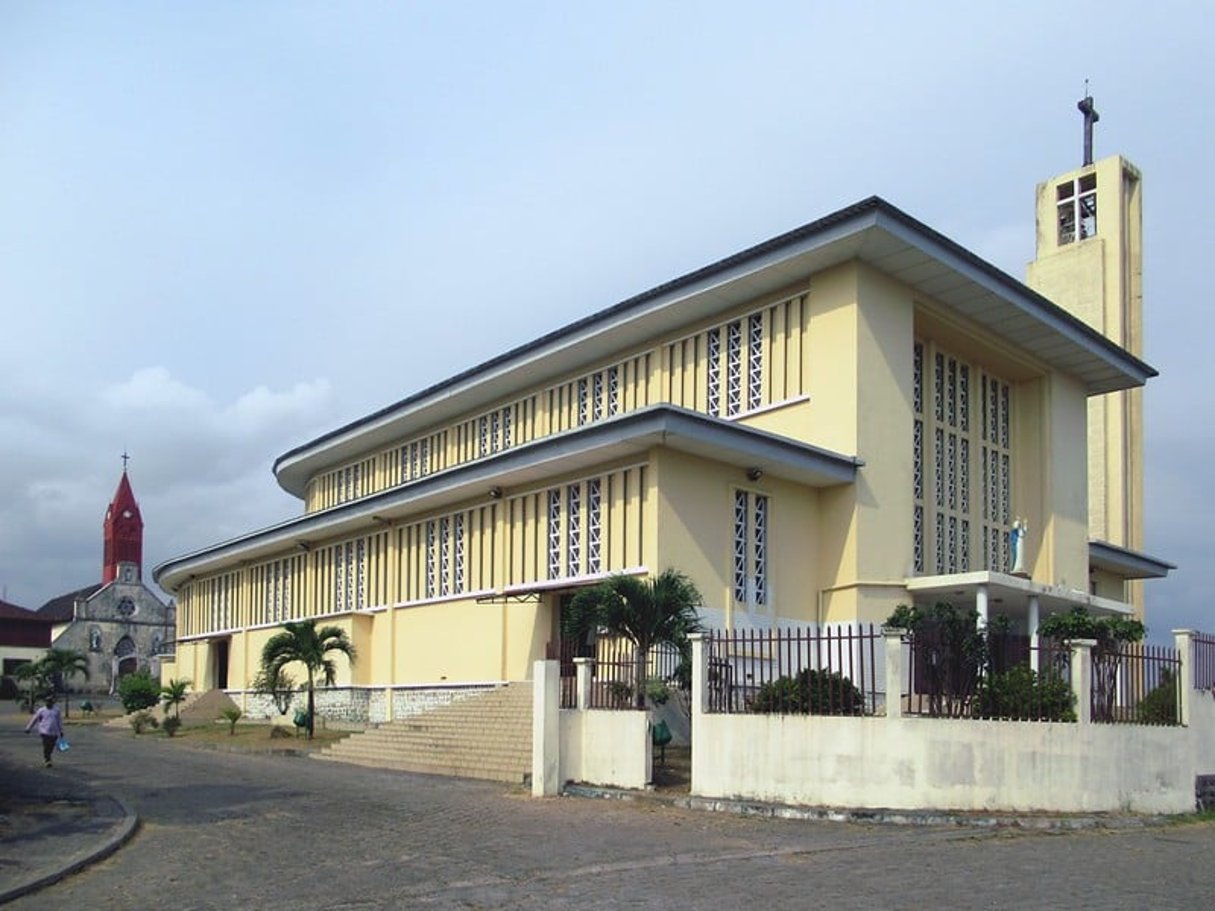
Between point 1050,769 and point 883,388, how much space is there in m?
10.5

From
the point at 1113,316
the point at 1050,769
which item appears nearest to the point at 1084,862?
the point at 1050,769

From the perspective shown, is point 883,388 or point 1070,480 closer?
point 883,388

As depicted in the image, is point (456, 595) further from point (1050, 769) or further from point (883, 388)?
point (1050, 769)

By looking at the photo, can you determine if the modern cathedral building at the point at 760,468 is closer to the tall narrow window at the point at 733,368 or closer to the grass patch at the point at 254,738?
the tall narrow window at the point at 733,368

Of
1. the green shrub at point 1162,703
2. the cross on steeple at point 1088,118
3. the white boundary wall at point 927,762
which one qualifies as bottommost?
the white boundary wall at point 927,762

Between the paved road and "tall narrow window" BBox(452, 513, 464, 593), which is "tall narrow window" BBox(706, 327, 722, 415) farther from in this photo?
the paved road

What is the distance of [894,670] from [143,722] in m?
25.6

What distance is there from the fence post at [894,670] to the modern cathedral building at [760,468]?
7.31 meters

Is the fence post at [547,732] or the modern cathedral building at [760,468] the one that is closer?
the fence post at [547,732]

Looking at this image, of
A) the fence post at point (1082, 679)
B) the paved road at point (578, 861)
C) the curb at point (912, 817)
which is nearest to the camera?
the paved road at point (578, 861)

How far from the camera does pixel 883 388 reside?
2430 cm

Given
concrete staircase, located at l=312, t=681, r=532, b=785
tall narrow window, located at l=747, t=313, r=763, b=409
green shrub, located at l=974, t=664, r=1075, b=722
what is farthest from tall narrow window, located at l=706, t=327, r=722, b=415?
green shrub, located at l=974, t=664, r=1075, b=722

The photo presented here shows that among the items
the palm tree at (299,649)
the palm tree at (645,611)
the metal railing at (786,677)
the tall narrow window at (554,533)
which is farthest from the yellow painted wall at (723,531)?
the palm tree at (299,649)

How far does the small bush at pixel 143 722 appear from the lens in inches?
1318
